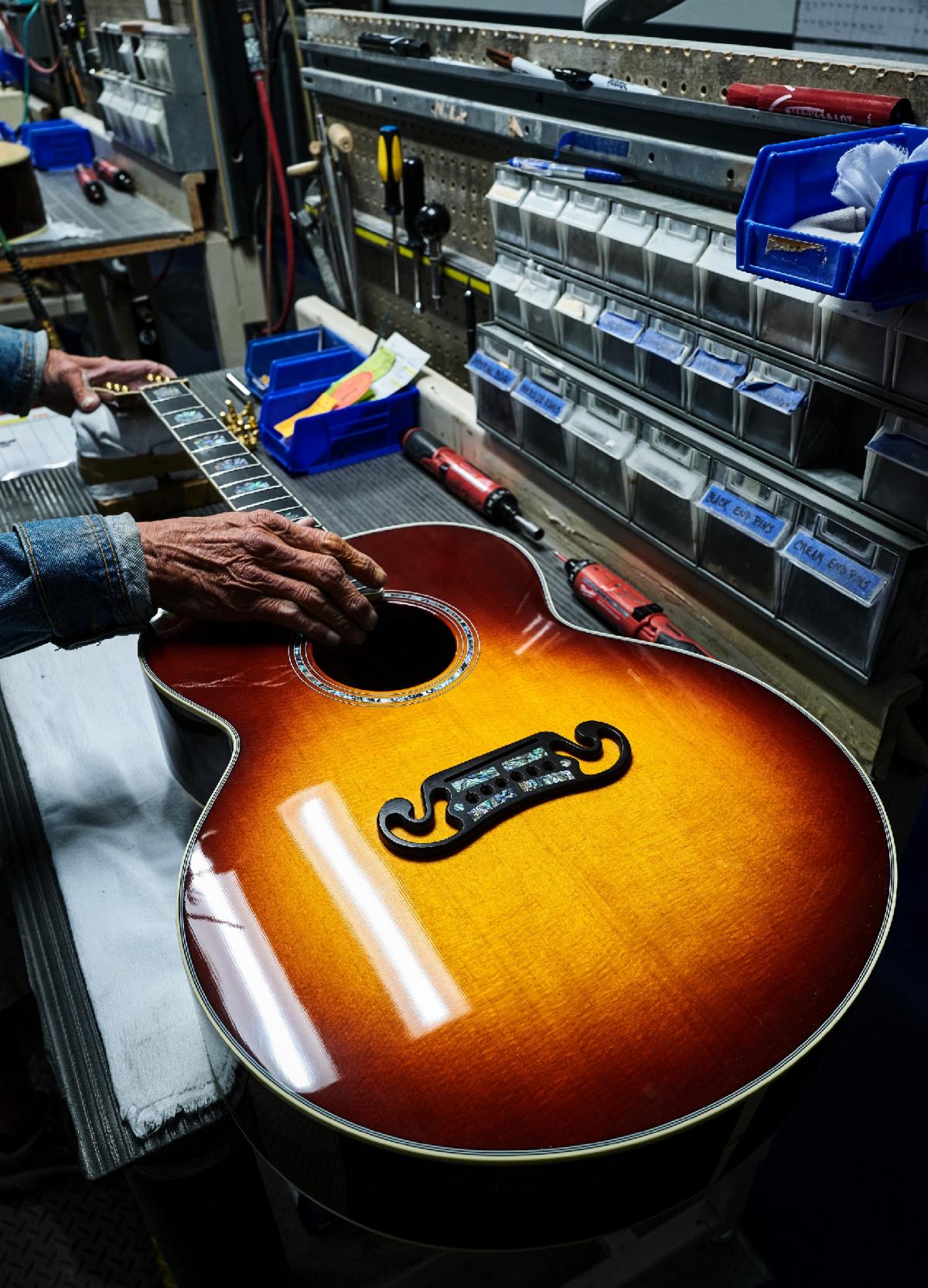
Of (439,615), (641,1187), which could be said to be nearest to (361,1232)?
(641,1187)

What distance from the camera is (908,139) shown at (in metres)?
0.77

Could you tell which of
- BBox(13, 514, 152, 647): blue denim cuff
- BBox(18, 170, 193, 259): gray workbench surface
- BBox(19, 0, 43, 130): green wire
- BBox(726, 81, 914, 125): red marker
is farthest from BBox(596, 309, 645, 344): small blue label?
BBox(19, 0, 43, 130): green wire

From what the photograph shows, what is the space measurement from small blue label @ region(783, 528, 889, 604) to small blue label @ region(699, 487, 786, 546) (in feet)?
0.09

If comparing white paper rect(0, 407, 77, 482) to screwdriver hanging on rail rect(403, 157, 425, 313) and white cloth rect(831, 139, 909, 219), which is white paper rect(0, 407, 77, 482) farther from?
white cloth rect(831, 139, 909, 219)

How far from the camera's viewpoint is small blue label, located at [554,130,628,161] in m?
1.11

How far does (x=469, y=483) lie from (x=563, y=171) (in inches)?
17.8

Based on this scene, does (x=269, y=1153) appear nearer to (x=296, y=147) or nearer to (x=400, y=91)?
(x=400, y=91)

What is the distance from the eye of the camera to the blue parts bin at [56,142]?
3287 mm

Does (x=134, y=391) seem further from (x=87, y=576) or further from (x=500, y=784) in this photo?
(x=500, y=784)

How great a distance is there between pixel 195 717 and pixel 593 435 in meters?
0.64

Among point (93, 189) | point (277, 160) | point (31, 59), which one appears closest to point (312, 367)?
point (277, 160)

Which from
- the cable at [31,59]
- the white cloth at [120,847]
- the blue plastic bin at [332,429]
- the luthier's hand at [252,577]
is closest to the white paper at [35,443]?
the blue plastic bin at [332,429]

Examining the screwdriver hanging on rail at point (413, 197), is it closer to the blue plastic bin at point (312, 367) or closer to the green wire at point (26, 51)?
the blue plastic bin at point (312, 367)

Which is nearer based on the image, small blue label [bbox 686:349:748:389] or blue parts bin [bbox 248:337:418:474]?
small blue label [bbox 686:349:748:389]
